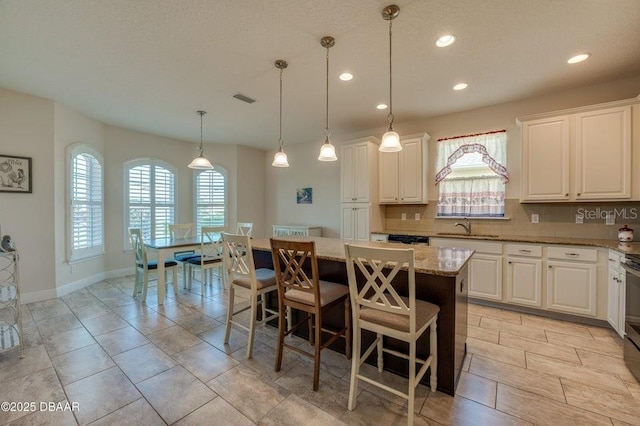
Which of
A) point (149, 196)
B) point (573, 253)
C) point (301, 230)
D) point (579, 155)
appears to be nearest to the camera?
Result: point (573, 253)

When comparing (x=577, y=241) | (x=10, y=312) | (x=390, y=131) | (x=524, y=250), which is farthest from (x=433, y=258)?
(x=10, y=312)

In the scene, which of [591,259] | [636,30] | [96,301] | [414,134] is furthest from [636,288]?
[96,301]

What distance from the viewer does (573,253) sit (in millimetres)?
3033

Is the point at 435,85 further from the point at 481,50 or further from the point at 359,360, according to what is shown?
the point at 359,360

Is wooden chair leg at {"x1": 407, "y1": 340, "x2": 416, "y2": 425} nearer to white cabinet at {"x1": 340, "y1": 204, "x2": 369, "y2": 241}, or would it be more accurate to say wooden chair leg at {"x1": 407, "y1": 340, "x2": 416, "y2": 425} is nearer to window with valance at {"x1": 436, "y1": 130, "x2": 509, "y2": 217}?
white cabinet at {"x1": 340, "y1": 204, "x2": 369, "y2": 241}

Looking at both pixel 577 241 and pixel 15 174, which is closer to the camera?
pixel 577 241

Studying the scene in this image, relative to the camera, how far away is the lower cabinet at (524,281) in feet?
10.6

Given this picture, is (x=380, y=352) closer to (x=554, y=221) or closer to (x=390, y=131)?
(x=390, y=131)

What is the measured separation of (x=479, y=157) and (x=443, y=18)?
7.81ft

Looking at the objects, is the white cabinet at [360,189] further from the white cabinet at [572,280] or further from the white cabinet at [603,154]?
the white cabinet at [603,154]

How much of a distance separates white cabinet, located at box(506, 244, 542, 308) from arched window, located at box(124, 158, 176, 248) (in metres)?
5.95

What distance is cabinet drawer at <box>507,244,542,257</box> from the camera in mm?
3227

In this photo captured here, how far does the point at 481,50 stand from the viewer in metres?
2.58

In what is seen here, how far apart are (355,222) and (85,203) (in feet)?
14.4
